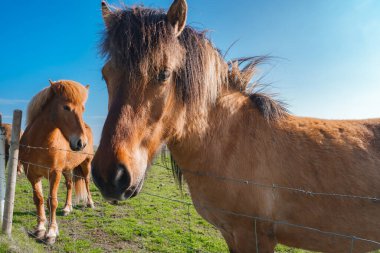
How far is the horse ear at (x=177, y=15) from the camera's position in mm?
2067

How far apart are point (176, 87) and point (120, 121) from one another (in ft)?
1.96

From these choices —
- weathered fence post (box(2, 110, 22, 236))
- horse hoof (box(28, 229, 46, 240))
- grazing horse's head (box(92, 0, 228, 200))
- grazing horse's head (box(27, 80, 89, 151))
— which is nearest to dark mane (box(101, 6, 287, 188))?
grazing horse's head (box(92, 0, 228, 200))

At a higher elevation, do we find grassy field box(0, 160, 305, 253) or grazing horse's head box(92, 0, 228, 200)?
grazing horse's head box(92, 0, 228, 200)

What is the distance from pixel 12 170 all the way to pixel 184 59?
369 cm

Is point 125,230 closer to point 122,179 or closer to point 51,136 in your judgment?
point 51,136

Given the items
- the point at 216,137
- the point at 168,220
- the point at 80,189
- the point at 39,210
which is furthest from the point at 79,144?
the point at 216,137

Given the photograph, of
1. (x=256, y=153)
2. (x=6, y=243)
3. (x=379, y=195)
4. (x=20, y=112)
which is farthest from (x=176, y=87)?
(x=6, y=243)

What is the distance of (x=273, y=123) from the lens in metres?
2.44

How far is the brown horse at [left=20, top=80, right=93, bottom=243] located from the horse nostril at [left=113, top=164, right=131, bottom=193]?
144 inches

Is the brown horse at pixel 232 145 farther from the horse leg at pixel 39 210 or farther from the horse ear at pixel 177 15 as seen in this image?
the horse leg at pixel 39 210

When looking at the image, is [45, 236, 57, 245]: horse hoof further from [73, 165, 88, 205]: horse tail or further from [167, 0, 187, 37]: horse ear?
[167, 0, 187, 37]: horse ear

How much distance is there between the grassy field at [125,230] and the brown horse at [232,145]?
5.13ft

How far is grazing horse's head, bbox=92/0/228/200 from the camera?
1683 millimetres

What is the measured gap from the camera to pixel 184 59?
2.17 metres
